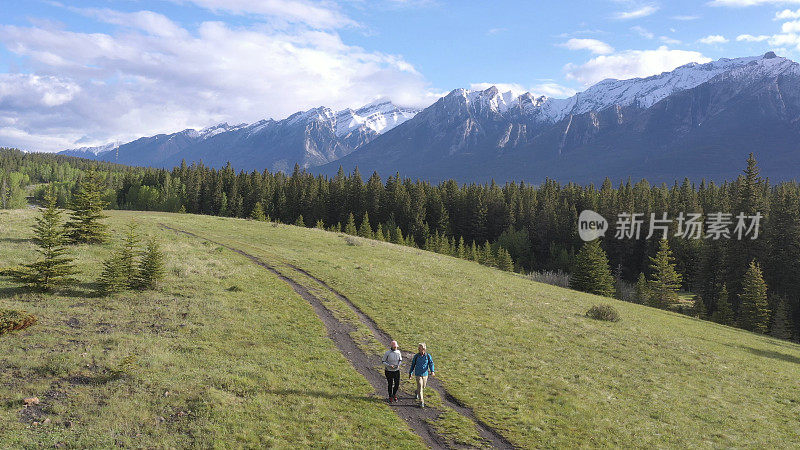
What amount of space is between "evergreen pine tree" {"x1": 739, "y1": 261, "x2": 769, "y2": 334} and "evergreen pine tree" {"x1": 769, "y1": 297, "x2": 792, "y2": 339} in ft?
15.0

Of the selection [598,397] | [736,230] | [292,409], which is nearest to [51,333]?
[292,409]

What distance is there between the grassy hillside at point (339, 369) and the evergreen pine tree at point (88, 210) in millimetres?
2214

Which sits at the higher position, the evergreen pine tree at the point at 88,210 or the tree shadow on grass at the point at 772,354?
the evergreen pine tree at the point at 88,210

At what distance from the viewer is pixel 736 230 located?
76.1m

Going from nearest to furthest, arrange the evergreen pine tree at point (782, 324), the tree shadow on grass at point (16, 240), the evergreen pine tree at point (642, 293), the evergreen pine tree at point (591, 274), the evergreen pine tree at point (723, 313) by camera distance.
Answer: the tree shadow on grass at point (16, 240), the evergreen pine tree at point (782, 324), the evergreen pine tree at point (723, 313), the evergreen pine tree at point (591, 274), the evergreen pine tree at point (642, 293)

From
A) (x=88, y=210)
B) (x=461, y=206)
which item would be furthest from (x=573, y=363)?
(x=461, y=206)

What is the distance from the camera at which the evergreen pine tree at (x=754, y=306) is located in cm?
5891

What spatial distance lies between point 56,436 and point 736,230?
97893mm

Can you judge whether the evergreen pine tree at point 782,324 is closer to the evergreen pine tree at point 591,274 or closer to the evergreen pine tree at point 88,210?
the evergreen pine tree at point 591,274

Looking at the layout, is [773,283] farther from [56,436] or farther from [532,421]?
[56,436]

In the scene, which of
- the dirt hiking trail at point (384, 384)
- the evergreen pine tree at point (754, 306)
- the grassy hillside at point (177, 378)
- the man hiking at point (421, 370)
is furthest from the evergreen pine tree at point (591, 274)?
the man hiking at point (421, 370)

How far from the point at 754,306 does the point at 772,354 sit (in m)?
28.7

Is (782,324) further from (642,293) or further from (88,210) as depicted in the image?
(88,210)

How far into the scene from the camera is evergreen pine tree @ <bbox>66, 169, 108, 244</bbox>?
33.1 m
